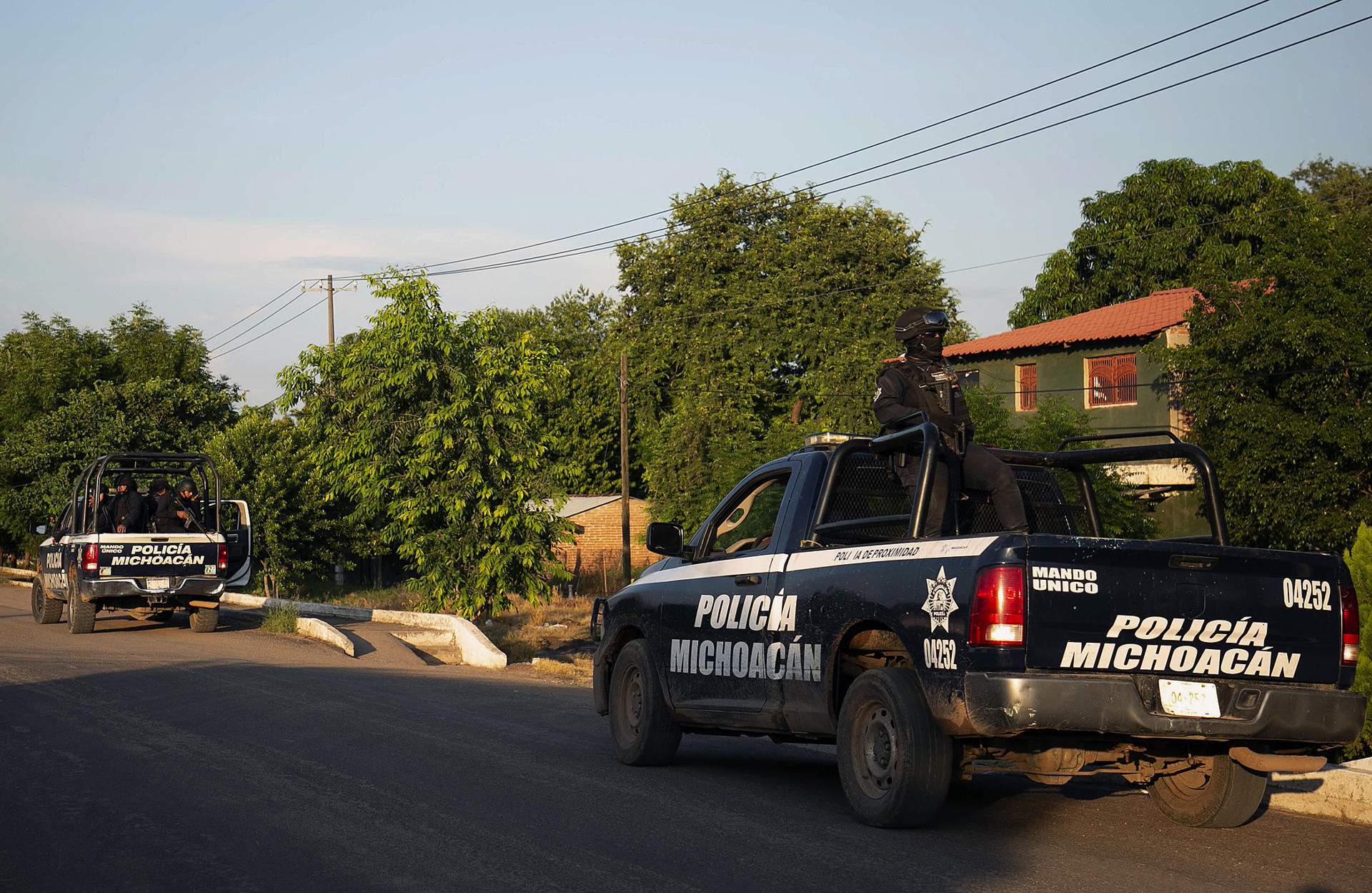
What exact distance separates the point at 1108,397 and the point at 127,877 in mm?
40346

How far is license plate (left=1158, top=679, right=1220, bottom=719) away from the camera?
5.98 meters

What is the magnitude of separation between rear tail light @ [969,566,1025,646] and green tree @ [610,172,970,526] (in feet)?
134

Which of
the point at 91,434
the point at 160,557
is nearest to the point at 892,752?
the point at 160,557

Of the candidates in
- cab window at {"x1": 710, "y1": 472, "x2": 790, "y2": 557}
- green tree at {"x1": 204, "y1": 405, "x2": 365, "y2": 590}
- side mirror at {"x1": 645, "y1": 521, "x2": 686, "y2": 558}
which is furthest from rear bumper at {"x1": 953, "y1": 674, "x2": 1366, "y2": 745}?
green tree at {"x1": 204, "y1": 405, "x2": 365, "y2": 590}

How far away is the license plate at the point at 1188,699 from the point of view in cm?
598

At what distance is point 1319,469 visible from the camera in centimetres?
3070

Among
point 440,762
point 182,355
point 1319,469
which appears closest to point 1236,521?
point 1319,469

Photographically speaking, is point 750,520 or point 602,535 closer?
point 750,520

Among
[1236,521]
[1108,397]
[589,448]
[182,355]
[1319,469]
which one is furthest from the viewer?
[589,448]

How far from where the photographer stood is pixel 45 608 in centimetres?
2148

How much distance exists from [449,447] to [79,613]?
22.9 feet

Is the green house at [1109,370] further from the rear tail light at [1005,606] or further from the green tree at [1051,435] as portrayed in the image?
the rear tail light at [1005,606]

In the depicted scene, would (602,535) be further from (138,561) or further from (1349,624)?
(1349,624)

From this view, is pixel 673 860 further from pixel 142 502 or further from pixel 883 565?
pixel 142 502
